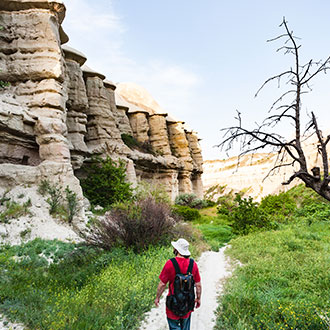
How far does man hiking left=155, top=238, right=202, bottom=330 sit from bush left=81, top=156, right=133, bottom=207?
1432cm

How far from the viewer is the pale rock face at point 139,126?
92.0ft

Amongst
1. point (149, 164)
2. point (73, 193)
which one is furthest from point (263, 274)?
point (149, 164)

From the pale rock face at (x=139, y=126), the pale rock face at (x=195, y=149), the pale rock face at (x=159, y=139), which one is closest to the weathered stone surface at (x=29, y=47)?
the pale rock face at (x=139, y=126)

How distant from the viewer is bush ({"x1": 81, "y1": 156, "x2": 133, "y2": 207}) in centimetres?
1758

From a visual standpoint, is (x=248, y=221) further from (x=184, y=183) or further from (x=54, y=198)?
(x=184, y=183)

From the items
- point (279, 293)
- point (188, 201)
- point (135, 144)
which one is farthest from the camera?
point (188, 201)

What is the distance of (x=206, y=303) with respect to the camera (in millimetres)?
5008

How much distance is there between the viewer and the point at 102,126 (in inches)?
816

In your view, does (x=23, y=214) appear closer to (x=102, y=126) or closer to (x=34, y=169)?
(x=34, y=169)

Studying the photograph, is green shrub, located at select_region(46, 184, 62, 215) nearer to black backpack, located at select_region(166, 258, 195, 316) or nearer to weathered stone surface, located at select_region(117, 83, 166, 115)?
black backpack, located at select_region(166, 258, 195, 316)

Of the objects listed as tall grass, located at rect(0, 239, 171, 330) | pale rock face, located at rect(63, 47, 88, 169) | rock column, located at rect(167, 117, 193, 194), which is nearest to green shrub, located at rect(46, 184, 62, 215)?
tall grass, located at rect(0, 239, 171, 330)

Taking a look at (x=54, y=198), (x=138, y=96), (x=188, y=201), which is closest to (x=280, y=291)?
(x=54, y=198)

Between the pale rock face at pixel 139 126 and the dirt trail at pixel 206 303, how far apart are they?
20.7m

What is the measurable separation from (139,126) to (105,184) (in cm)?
1233
